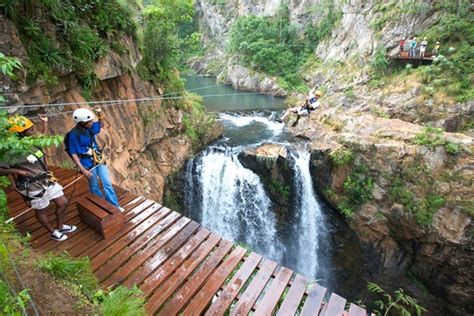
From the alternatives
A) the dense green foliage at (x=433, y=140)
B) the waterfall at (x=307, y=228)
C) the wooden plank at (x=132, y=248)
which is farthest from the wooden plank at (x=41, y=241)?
the dense green foliage at (x=433, y=140)

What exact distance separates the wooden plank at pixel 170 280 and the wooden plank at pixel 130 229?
90 cm

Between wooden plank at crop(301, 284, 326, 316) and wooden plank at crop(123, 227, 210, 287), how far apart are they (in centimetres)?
167

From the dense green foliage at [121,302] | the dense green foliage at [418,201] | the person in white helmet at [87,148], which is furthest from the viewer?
the dense green foliage at [418,201]

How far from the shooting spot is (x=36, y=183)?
3566 mm

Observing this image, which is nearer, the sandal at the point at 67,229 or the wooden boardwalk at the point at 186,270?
the wooden boardwalk at the point at 186,270

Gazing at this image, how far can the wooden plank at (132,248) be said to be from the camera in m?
3.49

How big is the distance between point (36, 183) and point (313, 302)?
12.6ft

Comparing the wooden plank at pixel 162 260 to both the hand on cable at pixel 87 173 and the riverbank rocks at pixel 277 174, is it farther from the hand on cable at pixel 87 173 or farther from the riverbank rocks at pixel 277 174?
the riverbank rocks at pixel 277 174

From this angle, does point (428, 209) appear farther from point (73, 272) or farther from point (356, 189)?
point (73, 272)

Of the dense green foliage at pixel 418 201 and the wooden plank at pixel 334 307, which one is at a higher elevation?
the wooden plank at pixel 334 307

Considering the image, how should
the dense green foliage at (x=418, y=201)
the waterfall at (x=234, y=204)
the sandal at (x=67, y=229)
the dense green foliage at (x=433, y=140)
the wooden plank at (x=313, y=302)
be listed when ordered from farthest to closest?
the waterfall at (x=234, y=204) → the dense green foliage at (x=433, y=140) → the dense green foliage at (x=418, y=201) → the sandal at (x=67, y=229) → the wooden plank at (x=313, y=302)

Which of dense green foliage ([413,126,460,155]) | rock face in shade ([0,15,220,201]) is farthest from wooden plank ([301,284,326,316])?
dense green foliage ([413,126,460,155])

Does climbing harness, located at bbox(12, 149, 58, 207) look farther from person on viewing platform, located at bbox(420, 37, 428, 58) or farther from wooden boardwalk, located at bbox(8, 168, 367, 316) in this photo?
person on viewing platform, located at bbox(420, 37, 428, 58)

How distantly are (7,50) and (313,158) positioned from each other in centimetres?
986
